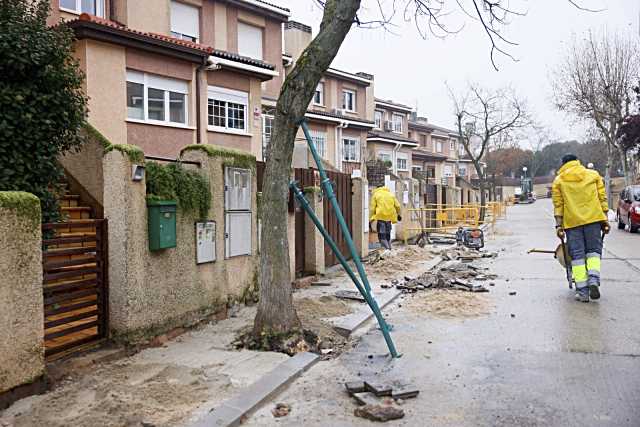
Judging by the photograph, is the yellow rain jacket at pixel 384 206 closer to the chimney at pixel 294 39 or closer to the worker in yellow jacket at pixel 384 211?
the worker in yellow jacket at pixel 384 211

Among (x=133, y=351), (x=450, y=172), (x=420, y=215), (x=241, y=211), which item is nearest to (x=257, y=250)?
(x=241, y=211)

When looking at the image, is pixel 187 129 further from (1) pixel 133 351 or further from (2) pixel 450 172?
(2) pixel 450 172

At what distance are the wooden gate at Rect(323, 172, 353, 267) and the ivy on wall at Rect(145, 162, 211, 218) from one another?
5.17 metres

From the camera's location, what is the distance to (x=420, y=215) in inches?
819

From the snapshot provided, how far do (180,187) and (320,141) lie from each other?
22669 millimetres

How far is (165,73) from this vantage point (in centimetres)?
1553

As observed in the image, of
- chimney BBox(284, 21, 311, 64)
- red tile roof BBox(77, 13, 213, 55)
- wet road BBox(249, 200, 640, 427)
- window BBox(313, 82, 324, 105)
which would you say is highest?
chimney BBox(284, 21, 311, 64)

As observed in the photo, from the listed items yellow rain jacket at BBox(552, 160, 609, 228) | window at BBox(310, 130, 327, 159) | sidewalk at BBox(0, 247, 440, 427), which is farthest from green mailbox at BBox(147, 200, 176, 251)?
window at BBox(310, 130, 327, 159)

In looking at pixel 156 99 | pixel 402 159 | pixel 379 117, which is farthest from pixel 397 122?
pixel 156 99

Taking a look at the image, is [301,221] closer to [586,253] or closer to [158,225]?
[586,253]

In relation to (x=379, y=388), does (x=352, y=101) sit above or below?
above

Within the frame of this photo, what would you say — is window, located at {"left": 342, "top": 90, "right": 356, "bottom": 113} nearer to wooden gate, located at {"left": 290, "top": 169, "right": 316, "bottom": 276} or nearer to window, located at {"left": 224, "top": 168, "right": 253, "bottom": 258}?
wooden gate, located at {"left": 290, "top": 169, "right": 316, "bottom": 276}

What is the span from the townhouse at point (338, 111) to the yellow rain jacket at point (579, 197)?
58.7 ft

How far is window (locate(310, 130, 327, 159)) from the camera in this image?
1136 inches
